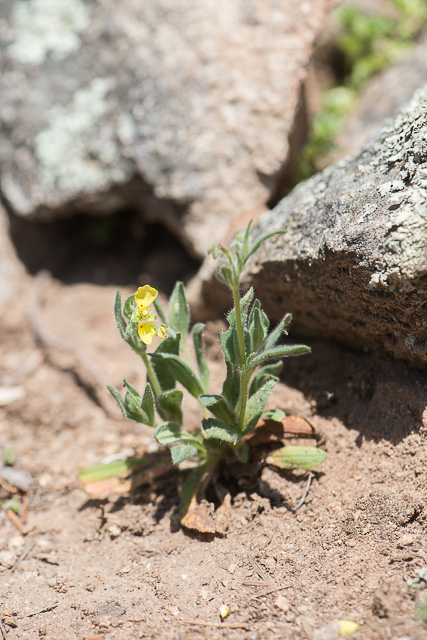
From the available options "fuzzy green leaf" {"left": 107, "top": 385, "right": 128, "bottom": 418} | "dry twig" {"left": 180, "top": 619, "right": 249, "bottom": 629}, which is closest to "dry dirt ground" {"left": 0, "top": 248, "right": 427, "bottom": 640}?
"dry twig" {"left": 180, "top": 619, "right": 249, "bottom": 629}

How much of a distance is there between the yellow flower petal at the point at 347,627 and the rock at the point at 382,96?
2.84 meters

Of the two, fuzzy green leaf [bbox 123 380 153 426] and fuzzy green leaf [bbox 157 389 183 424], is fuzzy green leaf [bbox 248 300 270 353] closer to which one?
fuzzy green leaf [bbox 157 389 183 424]

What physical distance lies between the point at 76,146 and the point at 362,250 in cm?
230

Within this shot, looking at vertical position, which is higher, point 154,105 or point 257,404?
point 154,105

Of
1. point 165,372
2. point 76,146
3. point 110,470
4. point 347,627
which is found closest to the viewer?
point 347,627

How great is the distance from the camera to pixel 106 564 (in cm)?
231

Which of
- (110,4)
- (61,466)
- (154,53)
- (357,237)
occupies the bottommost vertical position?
(61,466)

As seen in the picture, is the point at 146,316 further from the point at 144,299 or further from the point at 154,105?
the point at 154,105

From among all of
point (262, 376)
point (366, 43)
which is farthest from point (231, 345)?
point (366, 43)

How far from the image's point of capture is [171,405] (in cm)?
243

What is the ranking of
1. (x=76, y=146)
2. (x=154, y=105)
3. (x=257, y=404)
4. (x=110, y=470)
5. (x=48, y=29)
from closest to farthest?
(x=257, y=404) → (x=110, y=470) → (x=154, y=105) → (x=76, y=146) → (x=48, y=29)

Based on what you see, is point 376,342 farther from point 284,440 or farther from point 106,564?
point 106,564

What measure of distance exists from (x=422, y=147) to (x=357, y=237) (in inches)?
16.5

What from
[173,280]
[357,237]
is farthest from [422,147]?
[173,280]
